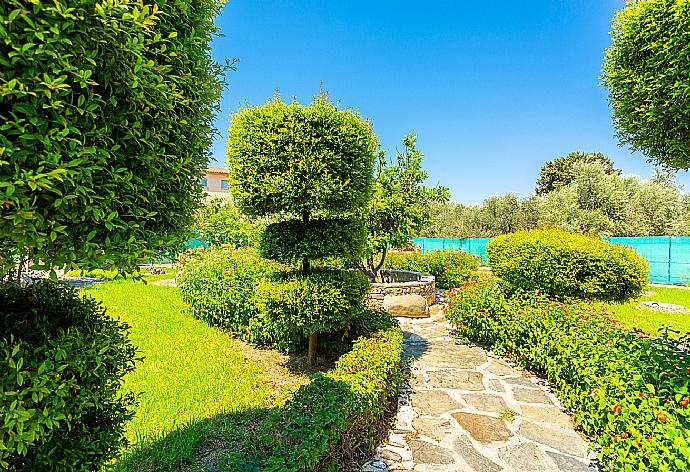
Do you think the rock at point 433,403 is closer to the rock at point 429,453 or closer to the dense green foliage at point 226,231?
the rock at point 429,453

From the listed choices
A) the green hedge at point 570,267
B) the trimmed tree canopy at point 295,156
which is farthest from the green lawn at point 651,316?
the trimmed tree canopy at point 295,156

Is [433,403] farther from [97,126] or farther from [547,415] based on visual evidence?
[97,126]

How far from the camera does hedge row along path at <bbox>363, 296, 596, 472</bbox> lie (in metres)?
3.76

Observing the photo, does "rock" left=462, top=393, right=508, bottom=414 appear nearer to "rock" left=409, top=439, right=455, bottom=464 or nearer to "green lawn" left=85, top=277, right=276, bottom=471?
"rock" left=409, top=439, right=455, bottom=464

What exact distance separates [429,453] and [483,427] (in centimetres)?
96

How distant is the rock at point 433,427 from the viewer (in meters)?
4.29

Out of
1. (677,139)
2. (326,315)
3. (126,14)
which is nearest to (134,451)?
(326,315)

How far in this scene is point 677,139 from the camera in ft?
10.9

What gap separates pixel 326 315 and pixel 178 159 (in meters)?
3.66

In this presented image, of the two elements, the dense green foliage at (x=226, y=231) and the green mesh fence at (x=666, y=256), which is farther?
the green mesh fence at (x=666, y=256)

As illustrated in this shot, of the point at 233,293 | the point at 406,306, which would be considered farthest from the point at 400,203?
the point at 233,293

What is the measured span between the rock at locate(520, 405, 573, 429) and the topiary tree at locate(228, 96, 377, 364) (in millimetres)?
2708

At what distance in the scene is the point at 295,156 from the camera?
503 centimetres

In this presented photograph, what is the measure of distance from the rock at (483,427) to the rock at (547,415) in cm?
46
